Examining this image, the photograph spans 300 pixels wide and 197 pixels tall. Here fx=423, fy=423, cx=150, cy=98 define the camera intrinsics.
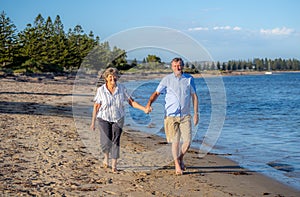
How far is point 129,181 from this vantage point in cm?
659

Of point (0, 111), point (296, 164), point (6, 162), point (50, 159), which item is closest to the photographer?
point (6, 162)

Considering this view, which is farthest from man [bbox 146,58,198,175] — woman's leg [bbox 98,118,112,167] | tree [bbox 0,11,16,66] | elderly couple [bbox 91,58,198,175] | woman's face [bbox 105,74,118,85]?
tree [bbox 0,11,16,66]

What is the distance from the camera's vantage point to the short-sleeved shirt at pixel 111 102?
6.94m

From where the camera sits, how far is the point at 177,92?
6848 mm

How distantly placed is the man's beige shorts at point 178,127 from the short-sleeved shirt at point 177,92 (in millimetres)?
84

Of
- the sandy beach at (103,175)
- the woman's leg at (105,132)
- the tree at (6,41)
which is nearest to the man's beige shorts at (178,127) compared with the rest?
the sandy beach at (103,175)

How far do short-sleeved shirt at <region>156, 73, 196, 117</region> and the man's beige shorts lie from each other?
8 cm

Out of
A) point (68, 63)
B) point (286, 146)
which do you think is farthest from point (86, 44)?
point (286, 146)

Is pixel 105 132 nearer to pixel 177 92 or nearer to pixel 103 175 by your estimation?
pixel 103 175

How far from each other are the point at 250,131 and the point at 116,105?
9524 mm

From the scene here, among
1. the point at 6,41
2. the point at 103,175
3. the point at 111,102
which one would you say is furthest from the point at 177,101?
the point at 6,41

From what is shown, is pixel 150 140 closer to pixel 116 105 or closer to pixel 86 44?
pixel 116 105

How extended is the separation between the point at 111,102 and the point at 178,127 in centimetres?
119

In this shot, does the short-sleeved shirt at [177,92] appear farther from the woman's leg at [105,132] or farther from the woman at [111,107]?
the woman's leg at [105,132]
